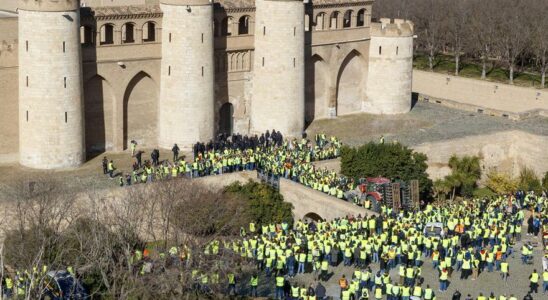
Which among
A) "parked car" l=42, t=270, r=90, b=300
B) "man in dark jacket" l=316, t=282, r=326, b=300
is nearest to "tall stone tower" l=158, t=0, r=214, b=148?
"parked car" l=42, t=270, r=90, b=300

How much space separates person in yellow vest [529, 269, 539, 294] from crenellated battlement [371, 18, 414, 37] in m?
23.0

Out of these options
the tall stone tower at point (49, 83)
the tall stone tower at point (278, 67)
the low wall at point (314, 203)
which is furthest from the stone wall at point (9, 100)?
the tall stone tower at point (278, 67)

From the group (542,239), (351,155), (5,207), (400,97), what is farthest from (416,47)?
(5,207)

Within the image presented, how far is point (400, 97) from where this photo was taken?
194 ft

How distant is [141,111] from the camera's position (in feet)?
169

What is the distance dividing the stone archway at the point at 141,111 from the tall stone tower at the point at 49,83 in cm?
362

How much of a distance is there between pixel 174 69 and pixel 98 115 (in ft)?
12.7

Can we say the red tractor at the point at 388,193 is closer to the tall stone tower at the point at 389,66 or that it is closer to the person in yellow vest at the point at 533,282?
the person in yellow vest at the point at 533,282

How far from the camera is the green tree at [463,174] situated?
52.4m

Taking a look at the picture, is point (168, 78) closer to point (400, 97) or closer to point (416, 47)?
point (400, 97)

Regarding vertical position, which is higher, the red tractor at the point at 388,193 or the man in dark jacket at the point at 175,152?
the man in dark jacket at the point at 175,152

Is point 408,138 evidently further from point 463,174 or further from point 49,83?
point 49,83

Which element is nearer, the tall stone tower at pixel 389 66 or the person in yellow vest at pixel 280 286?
the person in yellow vest at pixel 280 286

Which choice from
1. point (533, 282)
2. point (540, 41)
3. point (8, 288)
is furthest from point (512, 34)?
point (8, 288)
